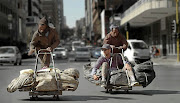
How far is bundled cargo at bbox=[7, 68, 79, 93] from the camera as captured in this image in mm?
10078

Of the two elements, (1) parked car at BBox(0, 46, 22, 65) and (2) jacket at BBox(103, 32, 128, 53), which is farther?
(1) parked car at BBox(0, 46, 22, 65)

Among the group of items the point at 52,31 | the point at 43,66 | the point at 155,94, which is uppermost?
the point at 52,31

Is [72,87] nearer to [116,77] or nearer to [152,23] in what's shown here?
[116,77]

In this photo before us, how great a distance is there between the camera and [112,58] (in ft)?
40.5

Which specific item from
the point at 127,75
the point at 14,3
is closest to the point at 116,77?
the point at 127,75

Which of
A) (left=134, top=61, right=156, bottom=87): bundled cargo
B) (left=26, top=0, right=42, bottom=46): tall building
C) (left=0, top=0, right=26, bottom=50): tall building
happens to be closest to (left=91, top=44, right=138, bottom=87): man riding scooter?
(left=134, top=61, right=156, bottom=87): bundled cargo

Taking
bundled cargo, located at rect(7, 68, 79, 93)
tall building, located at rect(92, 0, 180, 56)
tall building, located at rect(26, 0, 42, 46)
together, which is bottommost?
bundled cargo, located at rect(7, 68, 79, 93)

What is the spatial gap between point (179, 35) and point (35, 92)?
28115 mm

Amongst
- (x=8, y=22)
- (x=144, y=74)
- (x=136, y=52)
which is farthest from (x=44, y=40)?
(x=8, y=22)

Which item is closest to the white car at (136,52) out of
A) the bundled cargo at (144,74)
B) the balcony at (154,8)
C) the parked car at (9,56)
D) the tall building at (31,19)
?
the parked car at (9,56)

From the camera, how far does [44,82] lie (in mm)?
10086

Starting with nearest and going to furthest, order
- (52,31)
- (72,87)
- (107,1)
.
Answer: (72,87) → (52,31) → (107,1)

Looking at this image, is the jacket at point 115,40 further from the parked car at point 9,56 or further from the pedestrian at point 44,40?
the parked car at point 9,56

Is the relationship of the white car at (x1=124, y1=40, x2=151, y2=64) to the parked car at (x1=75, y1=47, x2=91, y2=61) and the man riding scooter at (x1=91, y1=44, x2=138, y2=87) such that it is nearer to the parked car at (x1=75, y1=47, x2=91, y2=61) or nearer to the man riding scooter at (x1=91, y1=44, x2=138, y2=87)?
the parked car at (x1=75, y1=47, x2=91, y2=61)
